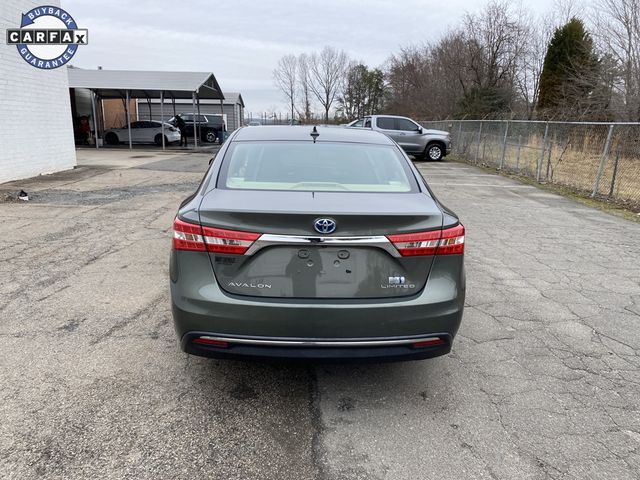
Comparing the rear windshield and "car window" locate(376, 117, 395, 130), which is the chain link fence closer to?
"car window" locate(376, 117, 395, 130)

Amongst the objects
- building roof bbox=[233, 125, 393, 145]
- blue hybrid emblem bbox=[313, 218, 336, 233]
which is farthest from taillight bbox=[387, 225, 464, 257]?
building roof bbox=[233, 125, 393, 145]

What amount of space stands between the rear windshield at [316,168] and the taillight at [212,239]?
0.49 m

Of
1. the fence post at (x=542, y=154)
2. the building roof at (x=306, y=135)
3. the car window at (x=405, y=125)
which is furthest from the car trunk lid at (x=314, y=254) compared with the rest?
the car window at (x=405, y=125)

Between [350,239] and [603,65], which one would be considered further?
[603,65]

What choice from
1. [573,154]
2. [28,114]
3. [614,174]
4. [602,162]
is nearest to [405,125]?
[573,154]

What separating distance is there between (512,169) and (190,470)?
15.9m

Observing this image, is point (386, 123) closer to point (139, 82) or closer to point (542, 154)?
point (542, 154)

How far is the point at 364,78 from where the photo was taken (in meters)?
57.9

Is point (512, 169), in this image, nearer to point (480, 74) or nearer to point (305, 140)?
point (305, 140)

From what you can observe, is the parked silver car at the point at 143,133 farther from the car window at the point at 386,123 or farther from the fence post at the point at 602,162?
the fence post at the point at 602,162

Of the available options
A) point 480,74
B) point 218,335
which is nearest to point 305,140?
point 218,335

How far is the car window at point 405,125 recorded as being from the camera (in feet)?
66.1

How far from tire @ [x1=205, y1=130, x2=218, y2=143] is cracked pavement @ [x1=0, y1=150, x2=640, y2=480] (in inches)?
1093

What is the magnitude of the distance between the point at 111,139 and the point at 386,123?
16188 millimetres
